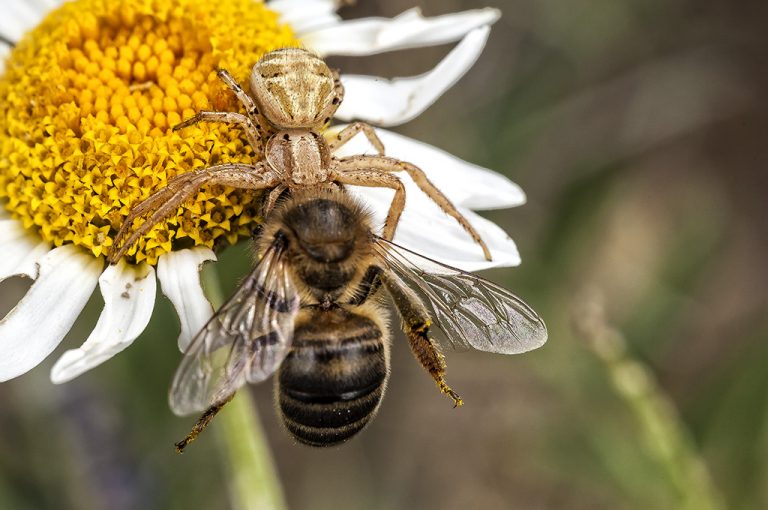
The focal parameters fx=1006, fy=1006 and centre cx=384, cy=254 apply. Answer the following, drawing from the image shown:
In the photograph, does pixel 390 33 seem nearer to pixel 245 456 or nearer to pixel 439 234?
pixel 439 234

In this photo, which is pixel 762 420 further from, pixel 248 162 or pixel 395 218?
pixel 248 162

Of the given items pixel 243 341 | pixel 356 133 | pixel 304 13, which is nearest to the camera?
pixel 243 341

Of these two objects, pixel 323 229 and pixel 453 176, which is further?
pixel 453 176

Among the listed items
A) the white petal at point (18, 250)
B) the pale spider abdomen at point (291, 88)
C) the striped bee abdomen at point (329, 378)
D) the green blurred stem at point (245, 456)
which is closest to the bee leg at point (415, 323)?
the striped bee abdomen at point (329, 378)

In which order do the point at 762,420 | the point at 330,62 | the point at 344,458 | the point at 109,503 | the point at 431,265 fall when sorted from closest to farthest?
1. the point at 431,265
2. the point at 109,503
3. the point at 762,420
4. the point at 344,458
5. the point at 330,62

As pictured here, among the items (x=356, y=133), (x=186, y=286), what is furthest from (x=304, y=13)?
(x=186, y=286)

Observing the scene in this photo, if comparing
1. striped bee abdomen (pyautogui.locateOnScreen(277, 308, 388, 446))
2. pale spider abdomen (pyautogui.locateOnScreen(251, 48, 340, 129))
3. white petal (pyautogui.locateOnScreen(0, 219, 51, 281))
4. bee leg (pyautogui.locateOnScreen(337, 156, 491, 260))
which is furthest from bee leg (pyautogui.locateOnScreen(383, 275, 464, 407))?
white petal (pyautogui.locateOnScreen(0, 219, 51, 281))

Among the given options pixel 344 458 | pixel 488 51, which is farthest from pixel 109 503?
pixel 488 51

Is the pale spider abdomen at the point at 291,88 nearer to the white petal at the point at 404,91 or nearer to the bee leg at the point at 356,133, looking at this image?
the bee leg at the point at 356,133
